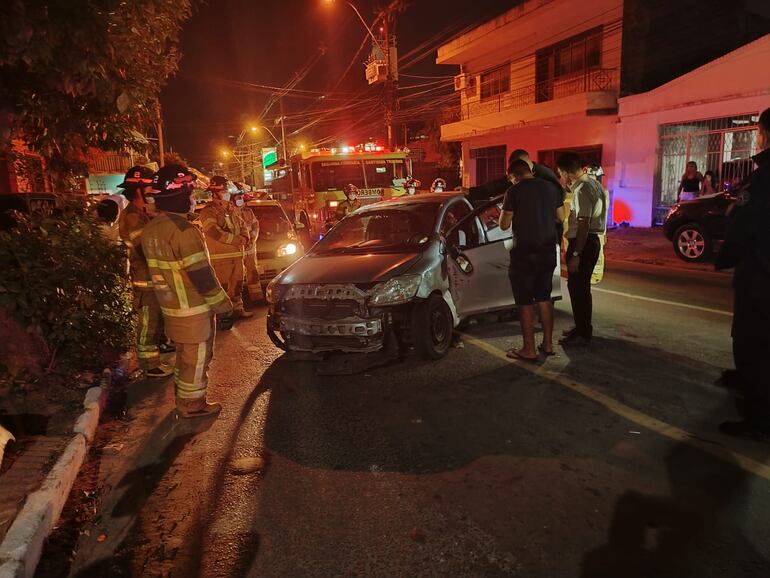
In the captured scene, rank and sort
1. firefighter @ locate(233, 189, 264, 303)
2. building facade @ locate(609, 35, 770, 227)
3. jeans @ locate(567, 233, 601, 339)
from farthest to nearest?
1. building facade @ locate(609, 35, 770, 227)
2. firefighter @ locate(233, 189, 264, 303)
3. jeans @ locate(567, 233, 601, 339)

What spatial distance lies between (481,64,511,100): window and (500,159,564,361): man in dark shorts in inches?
798

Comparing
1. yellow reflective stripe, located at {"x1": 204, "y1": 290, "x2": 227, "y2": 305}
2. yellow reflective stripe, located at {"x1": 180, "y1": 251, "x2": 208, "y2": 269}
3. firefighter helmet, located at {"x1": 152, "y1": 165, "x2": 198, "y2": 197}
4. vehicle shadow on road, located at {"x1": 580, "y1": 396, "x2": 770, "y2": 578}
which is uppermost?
firefighter helmet, located at {"x1": 152, "y1": 165, "x2": 198, "y2": 197}

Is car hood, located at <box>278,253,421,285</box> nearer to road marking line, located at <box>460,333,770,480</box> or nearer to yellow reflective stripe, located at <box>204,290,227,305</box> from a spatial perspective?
yellow reflective stripe, located at <box>204,290,227,305</box>

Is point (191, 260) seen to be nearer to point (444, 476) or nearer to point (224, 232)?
point (444, 476)

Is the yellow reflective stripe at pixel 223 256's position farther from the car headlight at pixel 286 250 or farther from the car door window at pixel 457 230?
the car door window at pixel 457 230

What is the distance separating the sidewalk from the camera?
11203mm

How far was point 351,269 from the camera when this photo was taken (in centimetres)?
534

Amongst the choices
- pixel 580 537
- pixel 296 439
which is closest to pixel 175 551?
pixel 296 439

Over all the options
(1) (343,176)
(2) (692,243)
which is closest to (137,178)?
(1) (343,176)

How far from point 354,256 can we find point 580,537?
3.58 m

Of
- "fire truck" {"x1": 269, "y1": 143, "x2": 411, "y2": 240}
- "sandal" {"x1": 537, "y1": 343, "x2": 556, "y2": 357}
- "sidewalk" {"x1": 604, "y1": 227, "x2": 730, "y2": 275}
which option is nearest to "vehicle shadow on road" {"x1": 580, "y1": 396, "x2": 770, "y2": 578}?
"sandal" {"x1": 537, "y1": 343, "x2": 556, "y2": 357}

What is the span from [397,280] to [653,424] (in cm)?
231

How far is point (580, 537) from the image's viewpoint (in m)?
2.80

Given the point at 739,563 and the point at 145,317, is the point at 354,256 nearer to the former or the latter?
the point at 145,317
